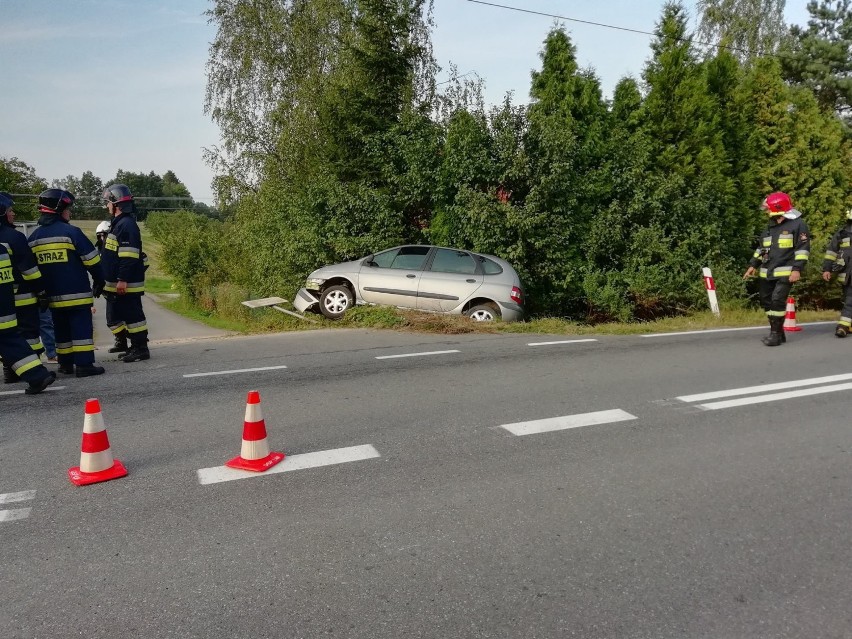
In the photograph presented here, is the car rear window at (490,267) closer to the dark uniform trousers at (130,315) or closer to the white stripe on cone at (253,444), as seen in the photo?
the dark uniform trousers at (130,315)

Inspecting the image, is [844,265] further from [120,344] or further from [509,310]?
[120,344]

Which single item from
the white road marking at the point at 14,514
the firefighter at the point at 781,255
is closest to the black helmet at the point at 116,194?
the white road marking at the point at 14,514

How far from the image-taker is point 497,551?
3.31 m

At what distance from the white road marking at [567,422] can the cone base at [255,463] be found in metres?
1.93

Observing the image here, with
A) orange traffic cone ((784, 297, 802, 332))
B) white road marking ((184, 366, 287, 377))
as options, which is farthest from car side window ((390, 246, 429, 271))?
orange traffic cone ((784, 297, 802, 332))

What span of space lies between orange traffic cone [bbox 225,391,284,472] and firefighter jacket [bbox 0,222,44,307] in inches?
153

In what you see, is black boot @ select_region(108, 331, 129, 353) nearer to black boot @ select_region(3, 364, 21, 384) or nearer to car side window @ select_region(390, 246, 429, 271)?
black boot @ select_region(3, 364, 21, 384)

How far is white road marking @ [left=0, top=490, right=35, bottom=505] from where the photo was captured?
393cm

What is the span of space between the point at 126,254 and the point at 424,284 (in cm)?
512

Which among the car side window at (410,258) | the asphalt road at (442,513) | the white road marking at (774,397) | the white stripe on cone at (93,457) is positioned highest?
the car side window at (410,258)

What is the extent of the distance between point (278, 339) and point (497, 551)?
726 cm

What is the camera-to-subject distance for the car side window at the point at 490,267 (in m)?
11.2

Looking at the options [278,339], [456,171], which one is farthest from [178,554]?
[456,171]

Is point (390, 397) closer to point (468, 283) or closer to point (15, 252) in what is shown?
point (15, 252)
